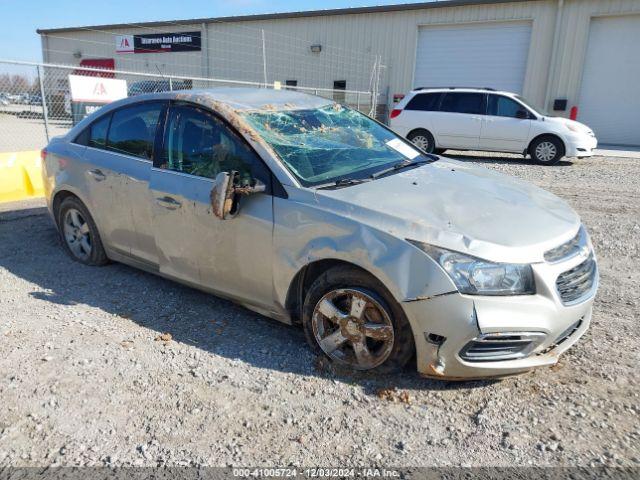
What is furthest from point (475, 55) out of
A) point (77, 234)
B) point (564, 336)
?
point (564, 336)

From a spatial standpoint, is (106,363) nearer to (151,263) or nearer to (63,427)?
(63,427)

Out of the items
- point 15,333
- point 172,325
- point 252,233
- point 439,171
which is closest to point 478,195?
point 439,171

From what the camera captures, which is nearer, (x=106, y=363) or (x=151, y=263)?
(x=106, y=363)

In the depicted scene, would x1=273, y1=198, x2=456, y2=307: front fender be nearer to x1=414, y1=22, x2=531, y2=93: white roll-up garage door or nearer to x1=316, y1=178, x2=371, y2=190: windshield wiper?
x1=316, y1=178, x2=371, y2=190: windshield wiper

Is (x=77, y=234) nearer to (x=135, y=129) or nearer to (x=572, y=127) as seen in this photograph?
(x=135, y=129)

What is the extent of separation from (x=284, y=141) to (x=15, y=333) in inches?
92.7

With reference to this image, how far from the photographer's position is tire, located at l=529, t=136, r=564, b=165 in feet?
38.2

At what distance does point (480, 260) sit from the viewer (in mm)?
2521

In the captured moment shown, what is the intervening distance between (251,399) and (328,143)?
1.85 meters

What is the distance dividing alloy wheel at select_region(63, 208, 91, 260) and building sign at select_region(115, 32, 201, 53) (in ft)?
79.1

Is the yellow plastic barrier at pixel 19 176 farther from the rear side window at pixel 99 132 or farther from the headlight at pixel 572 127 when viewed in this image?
the headlight at pixel 572 127

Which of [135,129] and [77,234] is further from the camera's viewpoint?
[77,234]

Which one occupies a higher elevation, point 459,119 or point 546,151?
point 459,119

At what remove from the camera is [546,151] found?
1173cm
